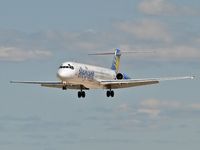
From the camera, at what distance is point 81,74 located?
107 m

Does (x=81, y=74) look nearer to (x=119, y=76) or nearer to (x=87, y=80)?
(x=87, y=80)

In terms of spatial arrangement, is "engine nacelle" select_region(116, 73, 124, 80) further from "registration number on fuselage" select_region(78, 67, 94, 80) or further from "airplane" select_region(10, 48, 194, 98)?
"registration number on fuselage" select_region(78, 67, 94, 80)

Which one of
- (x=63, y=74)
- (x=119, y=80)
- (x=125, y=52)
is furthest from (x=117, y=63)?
(x=63, y=74)

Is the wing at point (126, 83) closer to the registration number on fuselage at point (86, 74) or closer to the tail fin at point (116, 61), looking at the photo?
the registration number on fuselage at point (86, 74)

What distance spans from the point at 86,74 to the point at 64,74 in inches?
219

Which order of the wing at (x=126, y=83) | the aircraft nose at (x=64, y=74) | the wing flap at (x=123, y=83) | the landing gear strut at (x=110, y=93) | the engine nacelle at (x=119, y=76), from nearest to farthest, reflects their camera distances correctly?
the aircraft nose at (x=64, y=74) → the wing at (x=126, y=83) → the wing flap at (x=123, y=83) → the landing gear strut at (x=110, y=93) → the engine nacelle at (x=119, y=76)

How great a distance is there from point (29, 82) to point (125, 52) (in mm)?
24638

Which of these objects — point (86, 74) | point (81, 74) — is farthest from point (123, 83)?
point (81, 74)

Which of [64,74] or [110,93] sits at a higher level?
[64,74]

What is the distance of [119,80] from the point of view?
368ft

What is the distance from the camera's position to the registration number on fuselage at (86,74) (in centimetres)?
10688

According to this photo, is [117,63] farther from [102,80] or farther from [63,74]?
[63,74]

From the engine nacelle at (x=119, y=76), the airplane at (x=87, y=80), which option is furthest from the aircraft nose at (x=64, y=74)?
the engine nacelle at (x=119, y=76)

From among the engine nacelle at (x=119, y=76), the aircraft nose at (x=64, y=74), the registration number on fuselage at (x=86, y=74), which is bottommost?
the aircraft nose at (x=64, y=74)
